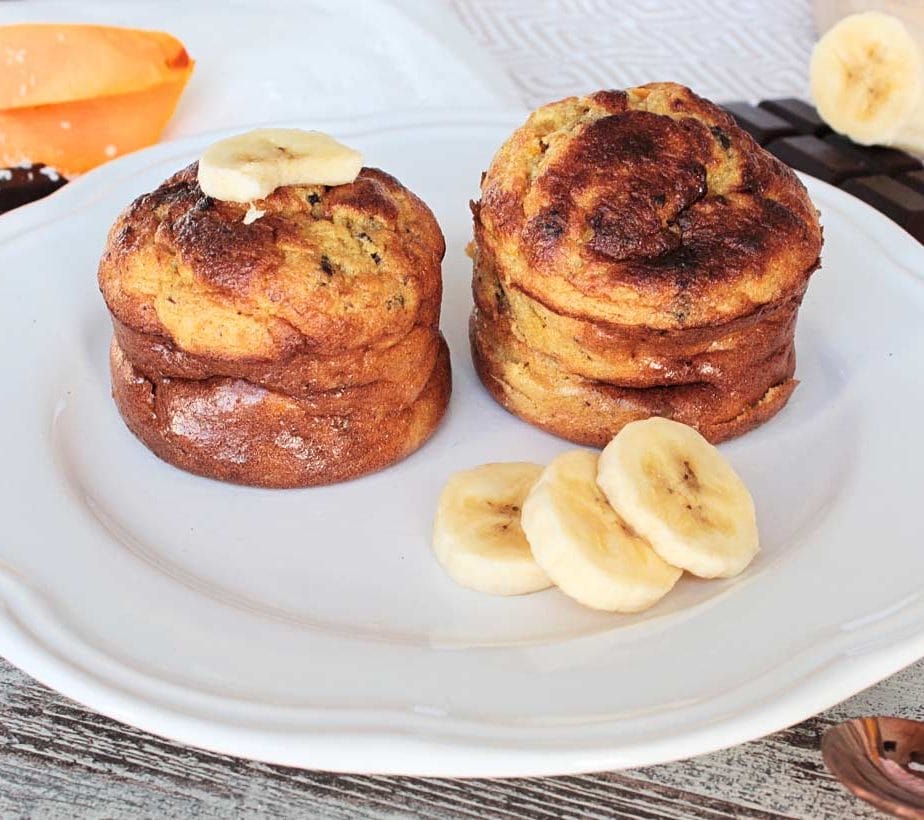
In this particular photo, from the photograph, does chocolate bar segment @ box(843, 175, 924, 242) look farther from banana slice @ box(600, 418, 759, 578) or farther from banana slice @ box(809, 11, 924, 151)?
banana slice @ box(600, 418, 759, 578)

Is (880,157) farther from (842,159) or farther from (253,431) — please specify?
(253,431)

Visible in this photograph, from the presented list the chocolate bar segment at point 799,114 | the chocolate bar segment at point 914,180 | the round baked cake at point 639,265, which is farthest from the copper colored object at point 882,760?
the chocolate bar segment at point 799,114

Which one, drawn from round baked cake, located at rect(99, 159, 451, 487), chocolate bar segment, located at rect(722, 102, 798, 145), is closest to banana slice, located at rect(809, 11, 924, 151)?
chocolate bar segment, located at rect(722, 102, 798, 145)

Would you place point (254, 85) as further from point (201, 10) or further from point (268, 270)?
point (268, 270)

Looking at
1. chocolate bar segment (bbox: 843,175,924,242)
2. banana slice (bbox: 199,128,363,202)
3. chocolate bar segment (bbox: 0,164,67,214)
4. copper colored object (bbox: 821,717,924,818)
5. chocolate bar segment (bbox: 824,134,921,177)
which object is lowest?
chocolate bar segment (bbox: 0,164,67,214)

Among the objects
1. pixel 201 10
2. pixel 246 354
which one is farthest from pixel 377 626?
pixel 201 10
